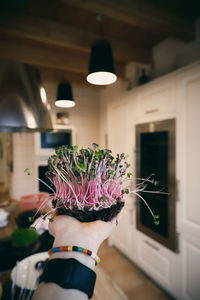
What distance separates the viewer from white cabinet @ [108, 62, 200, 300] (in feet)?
5.15

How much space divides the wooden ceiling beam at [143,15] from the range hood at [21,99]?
2.36ft

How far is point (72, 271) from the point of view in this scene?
0.48m

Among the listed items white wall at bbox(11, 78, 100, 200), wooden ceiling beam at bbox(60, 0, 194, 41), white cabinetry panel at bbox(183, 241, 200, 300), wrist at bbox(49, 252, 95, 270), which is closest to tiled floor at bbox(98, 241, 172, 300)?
white cabinetry panel at bbox(183, 241, 200, 300)

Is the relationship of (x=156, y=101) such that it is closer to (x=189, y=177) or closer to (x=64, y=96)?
(x=189, y=177)

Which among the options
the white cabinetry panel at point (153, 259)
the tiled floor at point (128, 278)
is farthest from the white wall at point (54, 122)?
the white cabinetry panel at point (153, 259)

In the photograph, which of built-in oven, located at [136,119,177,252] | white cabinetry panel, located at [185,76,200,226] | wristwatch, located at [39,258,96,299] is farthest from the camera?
built-in oven, located at [136,119,177,252]

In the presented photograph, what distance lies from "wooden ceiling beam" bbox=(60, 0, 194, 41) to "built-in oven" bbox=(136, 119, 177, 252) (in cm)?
97

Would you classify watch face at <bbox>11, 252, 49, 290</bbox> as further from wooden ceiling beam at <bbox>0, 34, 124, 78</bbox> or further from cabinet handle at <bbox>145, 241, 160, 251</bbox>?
wooden ceiling beam at <bbox>0, 34, 124, 78</bbox>

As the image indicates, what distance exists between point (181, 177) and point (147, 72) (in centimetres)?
173

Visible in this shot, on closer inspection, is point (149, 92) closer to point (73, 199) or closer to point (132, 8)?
point (132, 8)

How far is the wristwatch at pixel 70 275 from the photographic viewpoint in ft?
1.56

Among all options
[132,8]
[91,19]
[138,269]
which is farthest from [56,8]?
[138,269]

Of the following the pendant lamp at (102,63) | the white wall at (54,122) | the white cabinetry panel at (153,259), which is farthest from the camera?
the white wall at (54,122)

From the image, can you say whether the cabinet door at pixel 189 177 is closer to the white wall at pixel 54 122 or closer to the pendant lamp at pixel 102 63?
the pendant lamp at pixel 102 63
